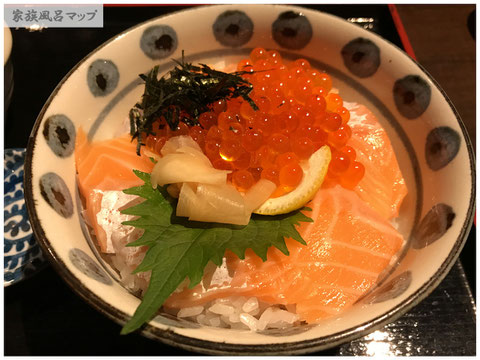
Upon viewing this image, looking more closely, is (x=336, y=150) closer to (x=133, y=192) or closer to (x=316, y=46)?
(x=316, y=46)

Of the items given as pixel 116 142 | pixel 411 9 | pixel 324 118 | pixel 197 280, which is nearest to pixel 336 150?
pixel 324 118

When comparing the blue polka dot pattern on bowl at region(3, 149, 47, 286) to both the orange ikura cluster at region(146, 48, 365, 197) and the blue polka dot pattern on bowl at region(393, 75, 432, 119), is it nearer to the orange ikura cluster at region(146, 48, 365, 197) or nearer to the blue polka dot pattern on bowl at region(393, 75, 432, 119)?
the orange ikura cluster at region(146, 48, 365, 197)

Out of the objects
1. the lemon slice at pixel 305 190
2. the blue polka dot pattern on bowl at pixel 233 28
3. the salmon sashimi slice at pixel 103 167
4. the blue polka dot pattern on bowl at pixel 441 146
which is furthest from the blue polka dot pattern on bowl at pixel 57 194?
the blue polka dot pattern on bowl at pixel 441 146

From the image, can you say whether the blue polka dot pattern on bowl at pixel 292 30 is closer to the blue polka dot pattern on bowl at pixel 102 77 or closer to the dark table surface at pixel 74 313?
the blue polka dot pattern on bowl at pixel 102 77

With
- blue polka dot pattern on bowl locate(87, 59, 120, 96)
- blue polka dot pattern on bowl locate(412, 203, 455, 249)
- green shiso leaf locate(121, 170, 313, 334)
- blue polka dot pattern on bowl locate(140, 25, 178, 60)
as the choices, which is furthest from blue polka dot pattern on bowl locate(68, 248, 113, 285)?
blue polka dot pattern on bowl locate(412, 203, 455, 249)

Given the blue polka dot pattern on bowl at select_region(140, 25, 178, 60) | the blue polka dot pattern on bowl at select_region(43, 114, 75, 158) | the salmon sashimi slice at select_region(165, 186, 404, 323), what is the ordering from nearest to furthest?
1. the salmon sashimi slice at select_region(165, 186, 404, 323)
2. the blue polka dot pattern on bowl at select_region(43, 114, 75, 158)
3. the blue polka dot pattern on bowl at select_region(140, 25, 178, 60)

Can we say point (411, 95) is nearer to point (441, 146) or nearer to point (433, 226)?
point (441, 146)
